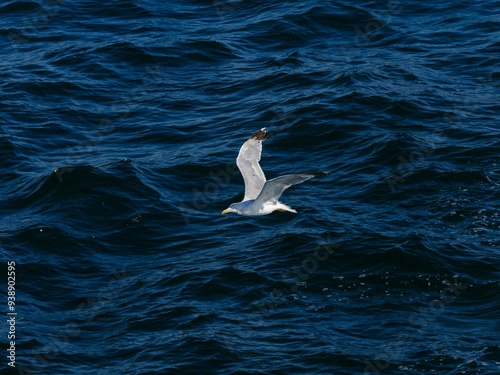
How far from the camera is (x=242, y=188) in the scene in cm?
2880

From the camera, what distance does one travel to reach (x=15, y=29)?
38688mm

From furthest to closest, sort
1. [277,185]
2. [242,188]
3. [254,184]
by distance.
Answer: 1. [242,188]
2. [254,184]
3. [277,185]

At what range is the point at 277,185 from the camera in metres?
20.6

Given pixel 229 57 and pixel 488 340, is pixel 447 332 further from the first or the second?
pixel 229 57

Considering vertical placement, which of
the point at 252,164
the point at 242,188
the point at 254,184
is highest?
the point at 252,164

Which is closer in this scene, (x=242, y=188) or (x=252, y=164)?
(x=252, y=164)

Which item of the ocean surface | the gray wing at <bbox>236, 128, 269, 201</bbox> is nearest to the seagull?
→ the gray wing at <bbox>236, 128, 269, 201</bbox>

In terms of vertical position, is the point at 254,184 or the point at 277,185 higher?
the point at 277,185

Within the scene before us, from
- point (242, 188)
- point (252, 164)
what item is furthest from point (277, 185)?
point (242, 188)

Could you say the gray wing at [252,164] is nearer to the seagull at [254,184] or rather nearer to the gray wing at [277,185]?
the seagull at [254,184]

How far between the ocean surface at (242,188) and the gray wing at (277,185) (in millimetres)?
3462

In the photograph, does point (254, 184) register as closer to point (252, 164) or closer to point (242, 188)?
point (252, 164)

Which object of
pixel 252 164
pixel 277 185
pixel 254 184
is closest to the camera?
pixel 277 185

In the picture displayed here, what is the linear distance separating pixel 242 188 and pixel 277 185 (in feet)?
26.9
